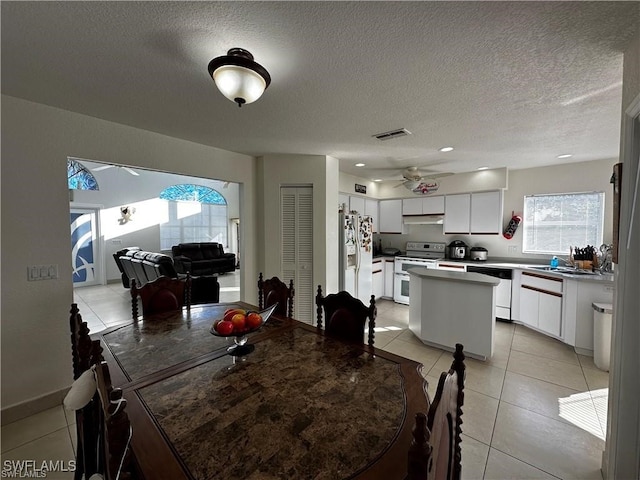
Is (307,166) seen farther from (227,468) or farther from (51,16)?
(227,468)

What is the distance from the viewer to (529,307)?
12.2ft

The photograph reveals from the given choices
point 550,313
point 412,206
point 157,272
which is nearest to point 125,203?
point 157,272

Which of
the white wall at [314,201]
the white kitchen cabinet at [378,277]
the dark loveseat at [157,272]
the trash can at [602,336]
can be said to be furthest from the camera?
the white kitchen cabinet at [378,277]

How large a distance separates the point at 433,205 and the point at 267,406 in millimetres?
4729

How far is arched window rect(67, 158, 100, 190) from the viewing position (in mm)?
6387

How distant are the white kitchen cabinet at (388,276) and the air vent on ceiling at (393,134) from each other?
286cm

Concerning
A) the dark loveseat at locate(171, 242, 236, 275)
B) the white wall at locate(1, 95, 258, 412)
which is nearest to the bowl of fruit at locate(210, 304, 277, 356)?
the white wall at locate(1, 95, 258, 412)

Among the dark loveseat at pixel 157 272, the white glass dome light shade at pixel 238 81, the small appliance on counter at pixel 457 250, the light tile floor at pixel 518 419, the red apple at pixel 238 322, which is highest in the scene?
the white glass dome light shade at pixel 238 81

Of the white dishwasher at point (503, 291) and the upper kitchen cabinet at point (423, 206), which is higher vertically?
the upper kitchen cabinet at point (423, 206)

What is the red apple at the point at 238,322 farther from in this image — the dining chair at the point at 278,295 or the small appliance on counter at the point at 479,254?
the small appliance on counter at the point at 479,254

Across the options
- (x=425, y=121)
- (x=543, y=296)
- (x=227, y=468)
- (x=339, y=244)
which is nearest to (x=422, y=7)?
(x=425, y=121)

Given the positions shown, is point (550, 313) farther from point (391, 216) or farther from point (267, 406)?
point (267, 406)

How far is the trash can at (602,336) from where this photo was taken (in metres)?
2.70

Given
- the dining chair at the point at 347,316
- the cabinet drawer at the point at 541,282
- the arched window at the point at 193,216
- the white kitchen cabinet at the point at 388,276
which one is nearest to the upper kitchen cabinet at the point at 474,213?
the cabinet drawer at the point at 541,282
